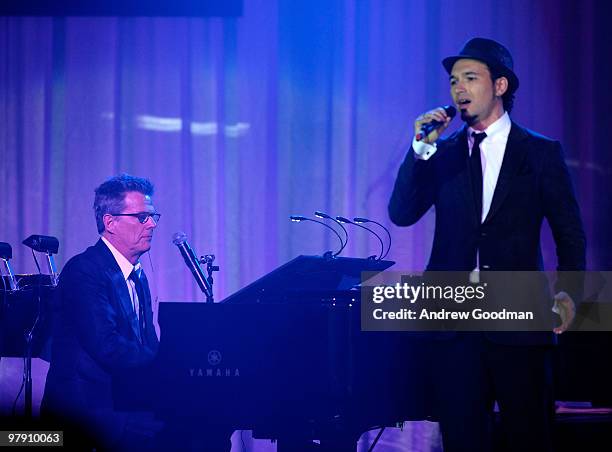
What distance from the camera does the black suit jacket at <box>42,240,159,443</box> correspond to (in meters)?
2.84

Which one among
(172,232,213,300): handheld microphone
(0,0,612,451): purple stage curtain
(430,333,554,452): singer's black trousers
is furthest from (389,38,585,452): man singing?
(0,0,612,451): purple stage curtain

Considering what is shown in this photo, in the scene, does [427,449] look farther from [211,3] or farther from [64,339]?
[211,3]

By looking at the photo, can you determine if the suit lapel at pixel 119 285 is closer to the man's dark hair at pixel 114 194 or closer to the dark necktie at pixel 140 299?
the dark necktie at pixel 140 299

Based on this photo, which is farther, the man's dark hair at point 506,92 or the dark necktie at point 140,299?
the dark necktie at point 140,299

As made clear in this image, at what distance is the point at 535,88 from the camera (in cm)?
503

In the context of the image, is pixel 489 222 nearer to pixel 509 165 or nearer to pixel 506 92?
pixel 509 165

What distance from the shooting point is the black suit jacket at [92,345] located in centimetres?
284

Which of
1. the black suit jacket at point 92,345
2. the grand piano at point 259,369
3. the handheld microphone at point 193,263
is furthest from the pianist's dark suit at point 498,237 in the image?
the black suit jacket at point 92,345

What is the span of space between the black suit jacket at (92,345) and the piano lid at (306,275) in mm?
425

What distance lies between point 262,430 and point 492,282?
1.00 m

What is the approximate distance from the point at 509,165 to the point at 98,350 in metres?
1.55

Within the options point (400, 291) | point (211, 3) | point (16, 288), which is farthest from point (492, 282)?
point (211, 3)

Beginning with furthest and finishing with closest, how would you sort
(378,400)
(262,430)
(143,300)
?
(143,300) < (378,400) < (262,430)

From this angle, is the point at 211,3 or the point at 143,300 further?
the point at 211,3
